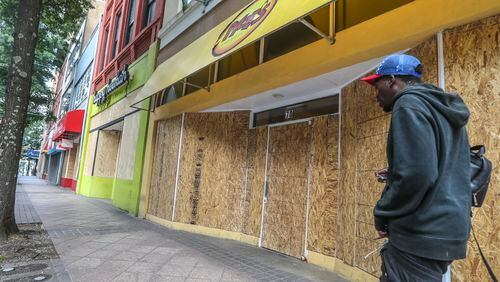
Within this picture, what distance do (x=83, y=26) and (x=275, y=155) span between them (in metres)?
24.1

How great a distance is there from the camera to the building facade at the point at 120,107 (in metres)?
10.8

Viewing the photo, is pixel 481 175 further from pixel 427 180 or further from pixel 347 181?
pixel 347 181

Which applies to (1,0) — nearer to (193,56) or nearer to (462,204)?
(193,56)

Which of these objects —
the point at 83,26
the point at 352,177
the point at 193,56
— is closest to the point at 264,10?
the point at 193,56

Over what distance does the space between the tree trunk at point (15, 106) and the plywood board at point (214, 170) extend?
11.0 ft

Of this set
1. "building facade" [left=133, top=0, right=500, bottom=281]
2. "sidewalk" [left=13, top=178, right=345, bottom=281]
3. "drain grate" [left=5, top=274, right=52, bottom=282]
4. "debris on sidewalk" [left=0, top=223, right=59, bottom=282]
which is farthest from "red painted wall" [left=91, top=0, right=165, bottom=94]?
"drain grate" [left=5, top=274, right=52, bottom=282]

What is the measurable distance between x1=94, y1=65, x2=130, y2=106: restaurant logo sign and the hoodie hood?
475 inches

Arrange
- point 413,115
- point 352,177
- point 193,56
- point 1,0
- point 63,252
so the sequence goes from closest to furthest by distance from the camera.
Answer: point 413,115 < point 352,177 < point 63,252 < point 193,56 < point 1,0

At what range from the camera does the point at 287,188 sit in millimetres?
6469

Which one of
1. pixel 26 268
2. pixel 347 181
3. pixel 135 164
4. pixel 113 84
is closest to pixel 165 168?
pixel 135 164

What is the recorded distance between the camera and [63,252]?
554cm

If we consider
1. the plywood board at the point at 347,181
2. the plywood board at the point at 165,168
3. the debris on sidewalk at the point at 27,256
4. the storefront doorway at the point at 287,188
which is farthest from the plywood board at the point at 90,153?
the plywood board at the point at 347,181

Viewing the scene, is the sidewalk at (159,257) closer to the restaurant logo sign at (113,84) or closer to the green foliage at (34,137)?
the restaurant logo sign at (113,84)

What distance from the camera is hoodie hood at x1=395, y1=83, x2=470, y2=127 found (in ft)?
5.54
